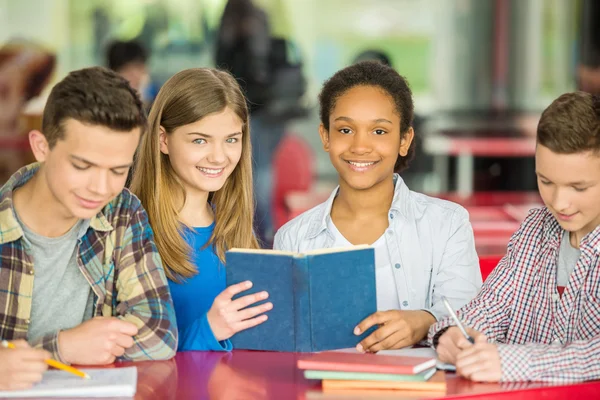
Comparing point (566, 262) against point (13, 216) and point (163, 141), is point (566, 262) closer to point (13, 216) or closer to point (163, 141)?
point (163, 141)

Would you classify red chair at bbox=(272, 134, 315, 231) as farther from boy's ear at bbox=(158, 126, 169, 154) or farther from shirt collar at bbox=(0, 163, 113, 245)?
shirt collar at bbox=(0, 163, 113, 245)

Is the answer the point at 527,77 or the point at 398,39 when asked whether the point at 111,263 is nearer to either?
the point at 398,39

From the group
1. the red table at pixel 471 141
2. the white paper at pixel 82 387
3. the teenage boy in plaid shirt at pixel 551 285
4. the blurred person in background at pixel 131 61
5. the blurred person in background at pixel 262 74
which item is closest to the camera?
the white paper at pixel 82 387

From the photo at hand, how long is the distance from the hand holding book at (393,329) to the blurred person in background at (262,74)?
3831 mm

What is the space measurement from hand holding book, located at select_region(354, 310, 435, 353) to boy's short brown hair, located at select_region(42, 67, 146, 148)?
2.18ft

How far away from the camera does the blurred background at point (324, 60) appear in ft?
19.9

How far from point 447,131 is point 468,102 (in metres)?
0.29

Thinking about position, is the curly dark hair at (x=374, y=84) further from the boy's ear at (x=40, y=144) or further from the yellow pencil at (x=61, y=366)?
the yellow pencil at (x=61, y=366)

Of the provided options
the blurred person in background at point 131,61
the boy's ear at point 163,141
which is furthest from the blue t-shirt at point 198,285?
the blurred person in background at point 131,61

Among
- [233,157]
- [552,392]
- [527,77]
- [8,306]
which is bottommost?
[552,392]

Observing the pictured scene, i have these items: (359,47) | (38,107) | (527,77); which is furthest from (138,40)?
(527,77)

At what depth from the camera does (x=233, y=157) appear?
2.38m

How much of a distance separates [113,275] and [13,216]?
25cm

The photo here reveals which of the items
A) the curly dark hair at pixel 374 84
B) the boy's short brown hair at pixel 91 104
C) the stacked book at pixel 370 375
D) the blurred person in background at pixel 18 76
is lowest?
the stacked book at pixel 370 375
